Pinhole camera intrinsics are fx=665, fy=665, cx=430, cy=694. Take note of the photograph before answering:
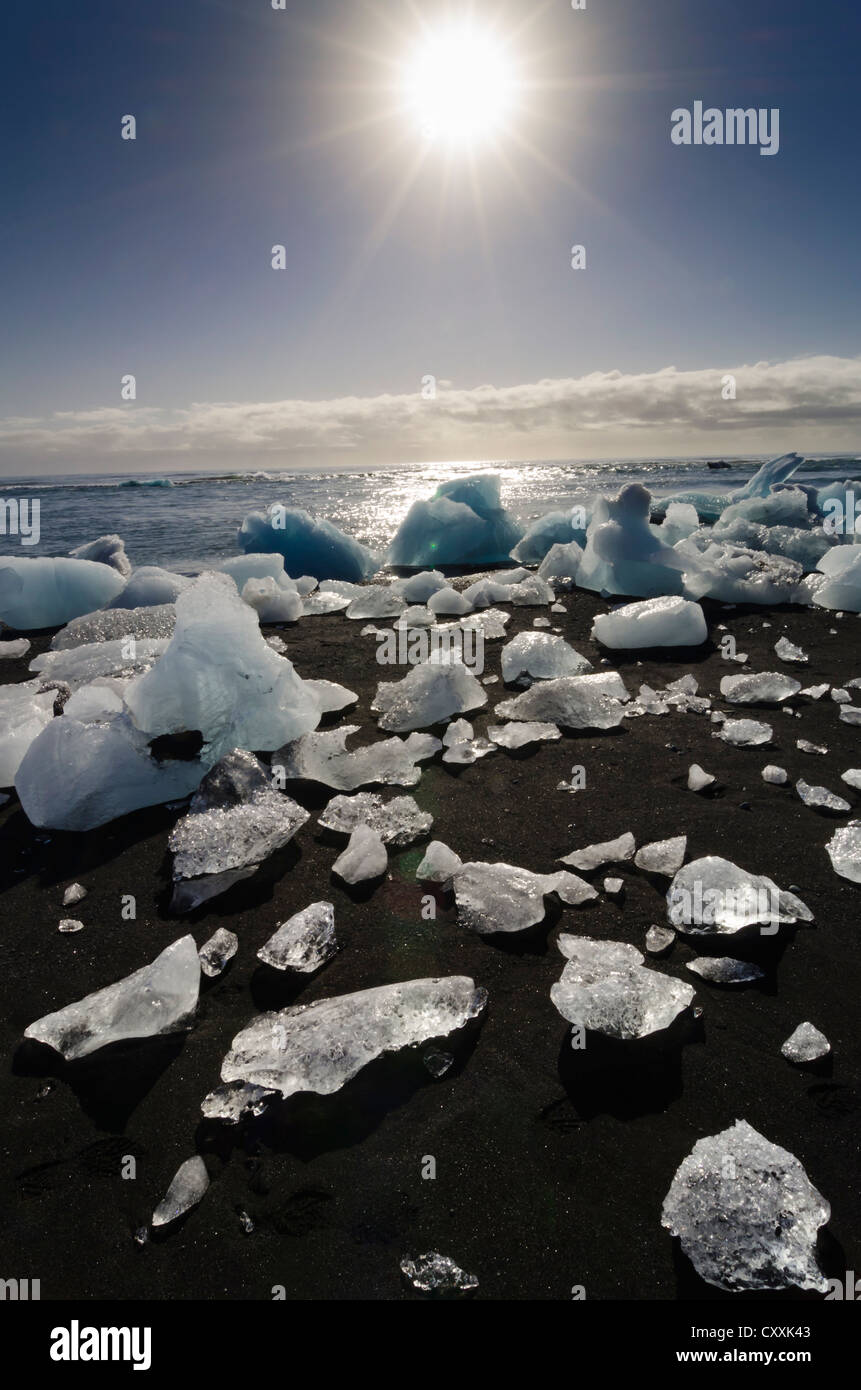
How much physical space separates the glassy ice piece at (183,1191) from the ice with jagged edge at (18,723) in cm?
207

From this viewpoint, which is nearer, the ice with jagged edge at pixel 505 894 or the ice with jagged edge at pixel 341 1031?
the ice with jagged edge at pixel 341 1031

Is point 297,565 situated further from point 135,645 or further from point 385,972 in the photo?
point 385,972

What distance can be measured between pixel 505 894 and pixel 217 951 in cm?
92

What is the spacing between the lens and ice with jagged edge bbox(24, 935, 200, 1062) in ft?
5.75

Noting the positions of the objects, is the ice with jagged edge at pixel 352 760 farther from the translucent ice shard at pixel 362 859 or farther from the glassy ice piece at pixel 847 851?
the glassy ice piece at pixel 847 851

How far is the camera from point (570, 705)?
3.54m

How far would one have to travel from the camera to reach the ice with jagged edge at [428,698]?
3.57 metres

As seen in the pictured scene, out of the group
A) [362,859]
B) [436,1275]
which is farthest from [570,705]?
[436,1275]

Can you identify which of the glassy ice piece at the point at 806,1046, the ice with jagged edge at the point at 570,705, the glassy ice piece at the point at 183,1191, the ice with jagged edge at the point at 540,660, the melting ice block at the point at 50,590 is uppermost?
the melting ice block at the point at 50,590

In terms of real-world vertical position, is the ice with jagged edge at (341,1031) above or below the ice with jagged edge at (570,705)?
below

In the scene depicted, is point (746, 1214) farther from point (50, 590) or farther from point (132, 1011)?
point (50, 590)

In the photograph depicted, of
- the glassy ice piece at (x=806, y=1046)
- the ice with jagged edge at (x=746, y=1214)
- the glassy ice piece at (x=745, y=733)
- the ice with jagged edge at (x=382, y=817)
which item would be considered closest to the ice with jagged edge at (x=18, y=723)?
the ice with jagged edge at (x=382, y=817)

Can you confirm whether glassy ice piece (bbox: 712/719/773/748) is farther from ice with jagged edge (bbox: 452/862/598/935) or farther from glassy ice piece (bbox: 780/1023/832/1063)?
glassy ice piece (bbox: 780/1023/832/1063)
